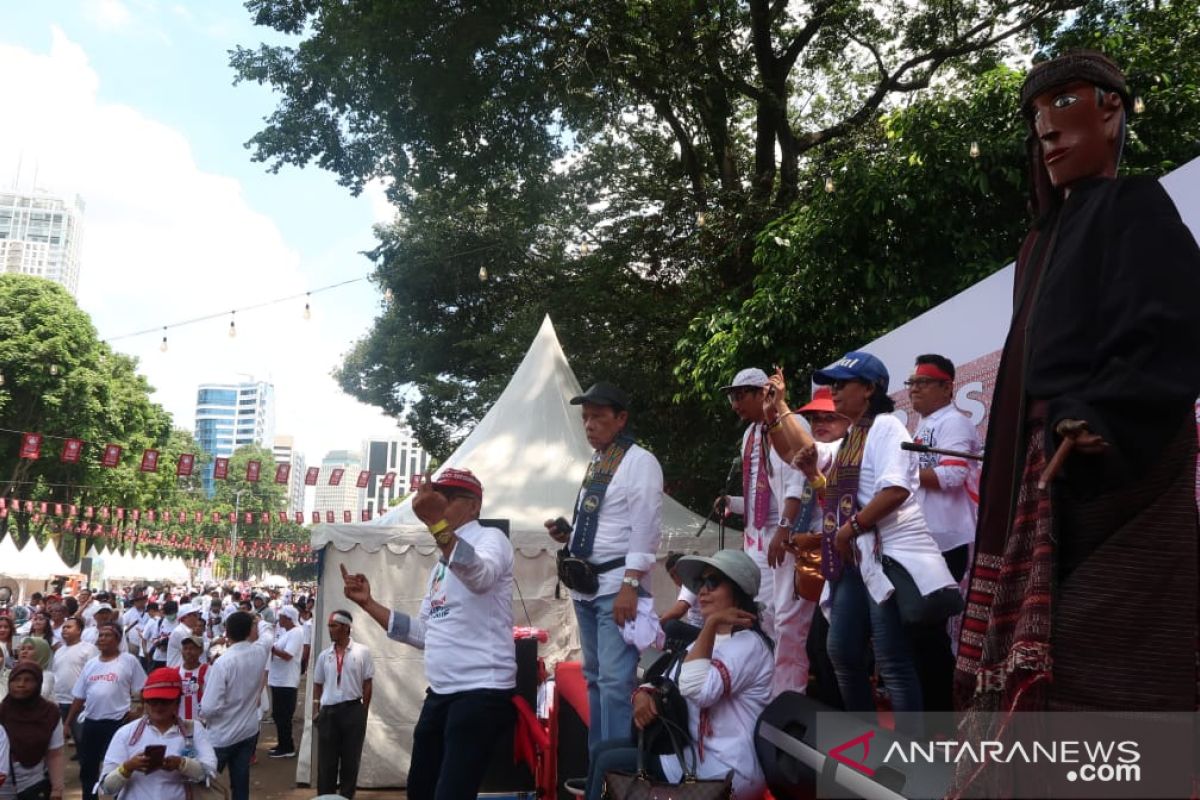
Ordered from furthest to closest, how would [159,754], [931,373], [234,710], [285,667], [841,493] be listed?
[285,667], [234,710], [159,754], [931,373], [841,493]

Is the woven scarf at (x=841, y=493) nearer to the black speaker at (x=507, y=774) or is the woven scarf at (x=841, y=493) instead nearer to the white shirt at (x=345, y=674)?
the black speaker at (x=507, y=774)

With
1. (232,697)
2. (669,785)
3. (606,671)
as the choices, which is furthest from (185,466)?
(669,785)

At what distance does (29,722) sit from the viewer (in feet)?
25.6

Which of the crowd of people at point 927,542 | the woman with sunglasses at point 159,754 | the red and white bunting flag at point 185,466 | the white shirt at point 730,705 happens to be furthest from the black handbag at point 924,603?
the red and white bunting flag at point 185,466

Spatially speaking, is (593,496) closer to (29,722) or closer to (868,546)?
(868,546)

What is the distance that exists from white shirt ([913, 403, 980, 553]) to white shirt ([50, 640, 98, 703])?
11.2 m

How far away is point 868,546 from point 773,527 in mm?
1526

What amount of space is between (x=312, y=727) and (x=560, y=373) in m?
4.93

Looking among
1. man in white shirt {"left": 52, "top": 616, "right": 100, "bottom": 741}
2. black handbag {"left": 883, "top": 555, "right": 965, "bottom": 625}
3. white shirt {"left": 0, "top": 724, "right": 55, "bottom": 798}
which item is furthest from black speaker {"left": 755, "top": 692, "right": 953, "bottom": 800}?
man in white shirt {"left": 52, "top": 616, "right": 100, "bottom": 741}

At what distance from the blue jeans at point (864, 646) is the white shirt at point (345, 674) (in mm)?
7135

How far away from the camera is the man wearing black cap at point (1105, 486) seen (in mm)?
1721

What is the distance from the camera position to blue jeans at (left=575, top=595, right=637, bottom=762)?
458 centimetres

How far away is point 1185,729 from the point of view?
169 centimetres

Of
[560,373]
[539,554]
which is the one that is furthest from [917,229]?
[539,554]
